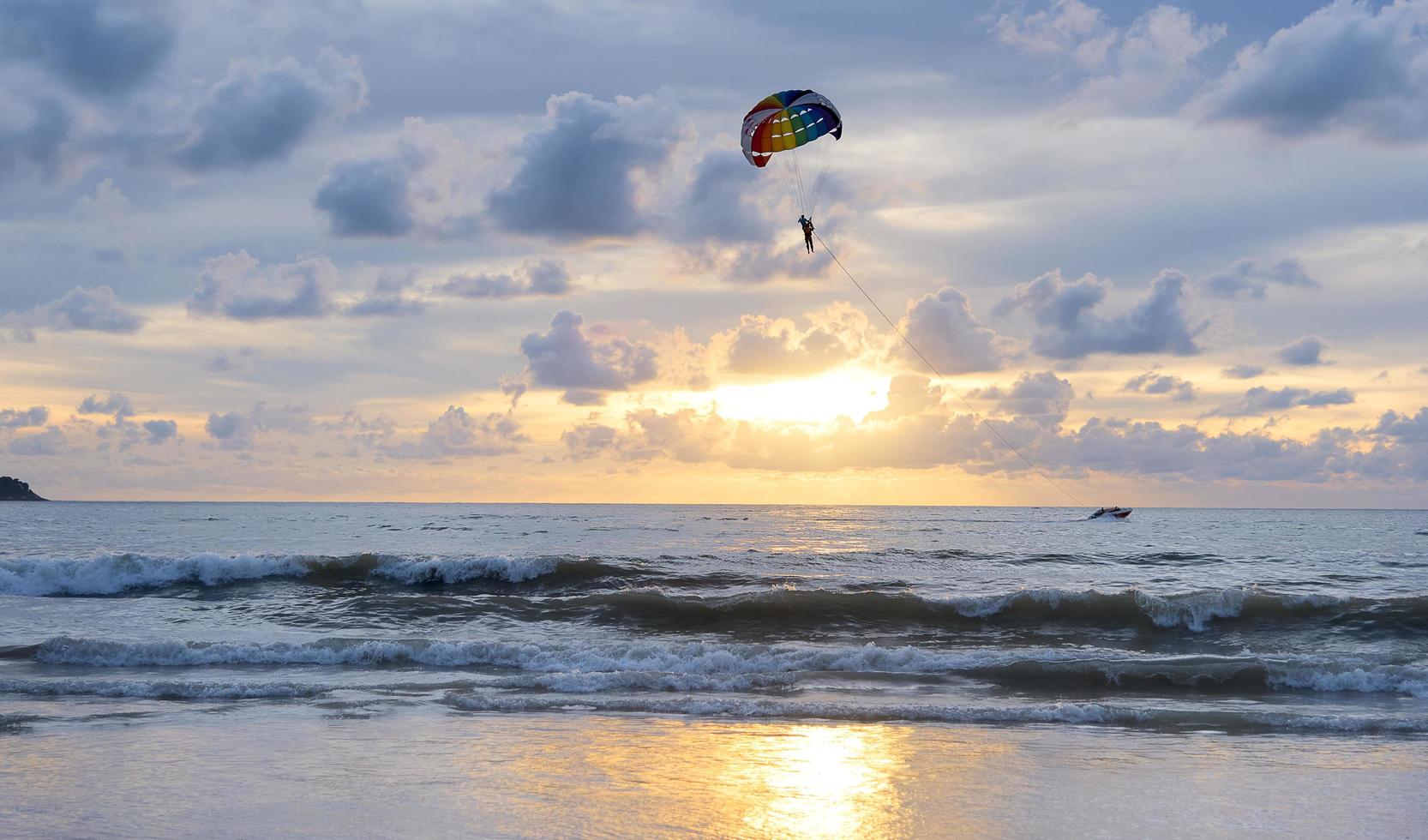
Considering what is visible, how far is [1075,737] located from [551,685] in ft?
26.4

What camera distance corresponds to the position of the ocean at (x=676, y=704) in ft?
→ 30.8

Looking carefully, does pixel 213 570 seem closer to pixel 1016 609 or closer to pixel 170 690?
pixel 170 690

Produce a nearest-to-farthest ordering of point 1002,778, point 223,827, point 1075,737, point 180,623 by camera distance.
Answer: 1. point 223,827
2. point 1002,778
3. point 1075,737
4. point 180,623

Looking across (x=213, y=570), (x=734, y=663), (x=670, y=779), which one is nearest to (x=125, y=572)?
(x=213, y=570)

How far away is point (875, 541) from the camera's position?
6278 cm

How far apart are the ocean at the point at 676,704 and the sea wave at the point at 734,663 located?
2.6 inches

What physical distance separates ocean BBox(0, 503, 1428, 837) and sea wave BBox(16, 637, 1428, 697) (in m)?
0.07

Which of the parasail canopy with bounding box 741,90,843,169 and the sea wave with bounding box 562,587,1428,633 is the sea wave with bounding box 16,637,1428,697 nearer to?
the sea wave with bounding box 562,587,1428,633

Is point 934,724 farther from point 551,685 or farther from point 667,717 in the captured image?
point 551,685

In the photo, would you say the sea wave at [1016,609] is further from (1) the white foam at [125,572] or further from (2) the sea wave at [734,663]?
(1) the white foam at [125,572]

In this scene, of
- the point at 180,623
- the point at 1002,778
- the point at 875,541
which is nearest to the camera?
the point at 1002,778

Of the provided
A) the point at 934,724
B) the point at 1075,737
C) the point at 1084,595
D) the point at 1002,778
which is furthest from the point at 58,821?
the point at 1084,595

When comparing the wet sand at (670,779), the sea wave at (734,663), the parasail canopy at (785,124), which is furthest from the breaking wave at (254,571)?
the wet sand at (670,779)

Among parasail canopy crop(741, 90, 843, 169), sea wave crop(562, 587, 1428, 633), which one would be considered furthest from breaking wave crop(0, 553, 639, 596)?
parasail canopy crop(741, 90, 843, 169)
